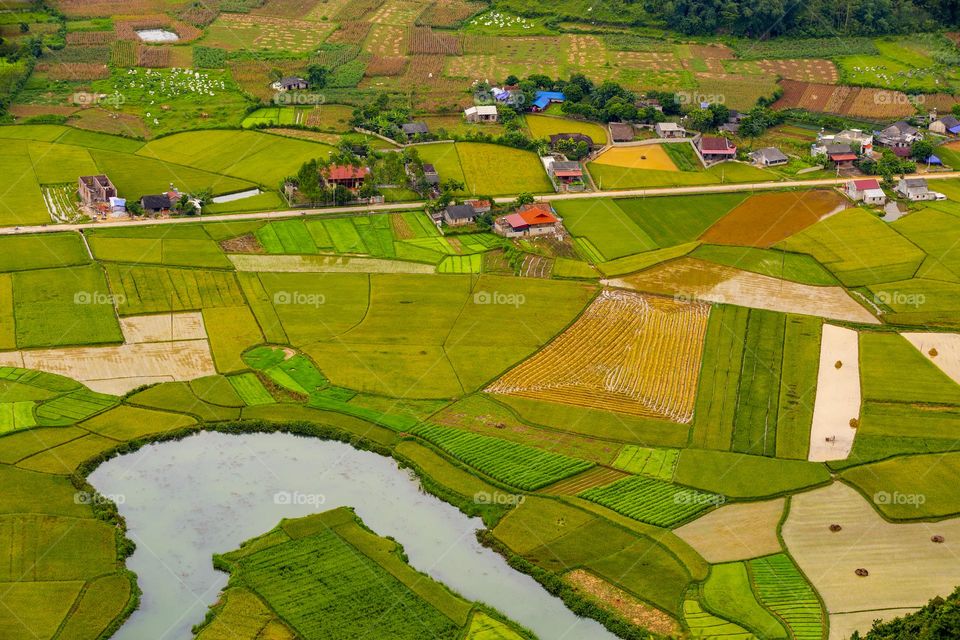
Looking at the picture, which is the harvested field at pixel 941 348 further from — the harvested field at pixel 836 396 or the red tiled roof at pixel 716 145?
the red tiled roof at pixel 716 145

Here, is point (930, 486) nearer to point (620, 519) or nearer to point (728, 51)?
point (620, 519)

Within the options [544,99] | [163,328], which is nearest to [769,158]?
[544,99]

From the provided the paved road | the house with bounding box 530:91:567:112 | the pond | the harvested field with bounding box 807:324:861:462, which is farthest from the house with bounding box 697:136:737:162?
the pond

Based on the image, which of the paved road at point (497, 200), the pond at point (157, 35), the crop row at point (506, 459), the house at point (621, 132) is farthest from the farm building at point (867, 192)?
the pond at point (157, 35)

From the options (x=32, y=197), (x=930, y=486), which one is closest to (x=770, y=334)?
(x=930, y=486)

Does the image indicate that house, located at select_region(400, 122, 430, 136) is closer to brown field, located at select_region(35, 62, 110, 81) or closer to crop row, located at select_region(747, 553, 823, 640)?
brown field, located at select_region(35, 62, 110, 81)
